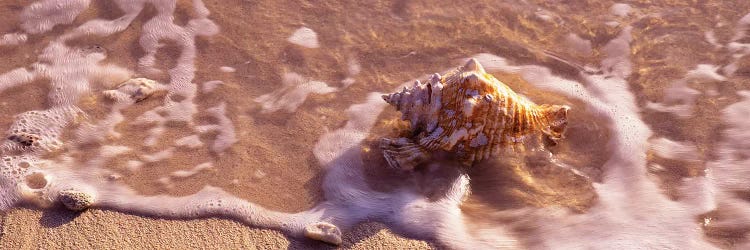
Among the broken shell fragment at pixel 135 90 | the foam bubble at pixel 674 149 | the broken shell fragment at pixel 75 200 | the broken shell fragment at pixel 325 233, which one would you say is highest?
the foam bubble at pixel 674 149

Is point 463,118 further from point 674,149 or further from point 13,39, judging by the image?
point 13,39

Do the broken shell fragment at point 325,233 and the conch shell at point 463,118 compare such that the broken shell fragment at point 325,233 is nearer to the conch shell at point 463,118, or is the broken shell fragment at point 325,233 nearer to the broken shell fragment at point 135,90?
Result: the conch shell at point 463,118

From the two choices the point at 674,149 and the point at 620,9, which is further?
the point at 620,9

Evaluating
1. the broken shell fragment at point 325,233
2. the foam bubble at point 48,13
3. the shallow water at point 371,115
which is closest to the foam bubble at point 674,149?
the shallow water at point 371,115

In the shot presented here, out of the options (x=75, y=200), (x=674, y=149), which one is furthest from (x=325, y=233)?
(x=674, y=149)

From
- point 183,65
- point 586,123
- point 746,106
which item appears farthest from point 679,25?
point 183,65

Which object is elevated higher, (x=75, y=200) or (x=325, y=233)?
(x=325, y=233)

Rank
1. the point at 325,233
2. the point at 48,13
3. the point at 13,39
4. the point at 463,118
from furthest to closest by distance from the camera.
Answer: the point at 48,13, the point at 13,39, the point at 463,118, the point at 325,233
